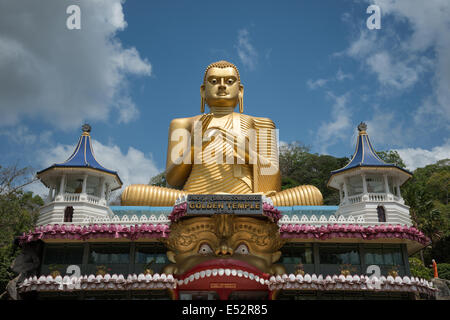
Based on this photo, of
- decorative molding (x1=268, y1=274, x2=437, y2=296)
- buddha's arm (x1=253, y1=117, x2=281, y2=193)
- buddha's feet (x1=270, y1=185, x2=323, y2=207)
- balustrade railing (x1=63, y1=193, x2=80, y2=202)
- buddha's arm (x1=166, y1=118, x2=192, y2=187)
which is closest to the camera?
decorative molding (x1=268, y1=274, x2=437, y2=296)

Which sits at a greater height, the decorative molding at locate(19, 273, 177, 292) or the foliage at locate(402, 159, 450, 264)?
the foliage at locate(402, 159, 450, 264)

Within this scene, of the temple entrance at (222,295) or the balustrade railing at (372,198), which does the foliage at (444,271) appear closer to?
the balustrade railing at (372,198)

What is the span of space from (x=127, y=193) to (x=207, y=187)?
4062 mm

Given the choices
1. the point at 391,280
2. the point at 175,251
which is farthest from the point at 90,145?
the point at 391,280

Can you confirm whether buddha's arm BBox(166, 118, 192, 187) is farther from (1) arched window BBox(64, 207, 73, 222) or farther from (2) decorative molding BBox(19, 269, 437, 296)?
(2) decorative molding BBox(19, 269, 437, 296)

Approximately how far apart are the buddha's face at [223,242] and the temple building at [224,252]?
0.13 ft

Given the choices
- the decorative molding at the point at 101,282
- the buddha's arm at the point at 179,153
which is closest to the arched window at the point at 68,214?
the decorative molding at the point at 101,282

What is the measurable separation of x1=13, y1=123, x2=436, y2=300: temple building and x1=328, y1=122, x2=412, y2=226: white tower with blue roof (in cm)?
6

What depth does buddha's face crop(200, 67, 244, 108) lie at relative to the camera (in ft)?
79.3

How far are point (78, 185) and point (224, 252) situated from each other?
9604 mm

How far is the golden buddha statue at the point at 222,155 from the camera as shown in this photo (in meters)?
21.4

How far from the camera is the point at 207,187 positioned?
21.5 m

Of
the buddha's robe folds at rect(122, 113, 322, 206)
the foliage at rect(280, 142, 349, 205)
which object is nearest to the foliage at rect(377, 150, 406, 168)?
the foliage at rect(280, 142, 349, 205)
